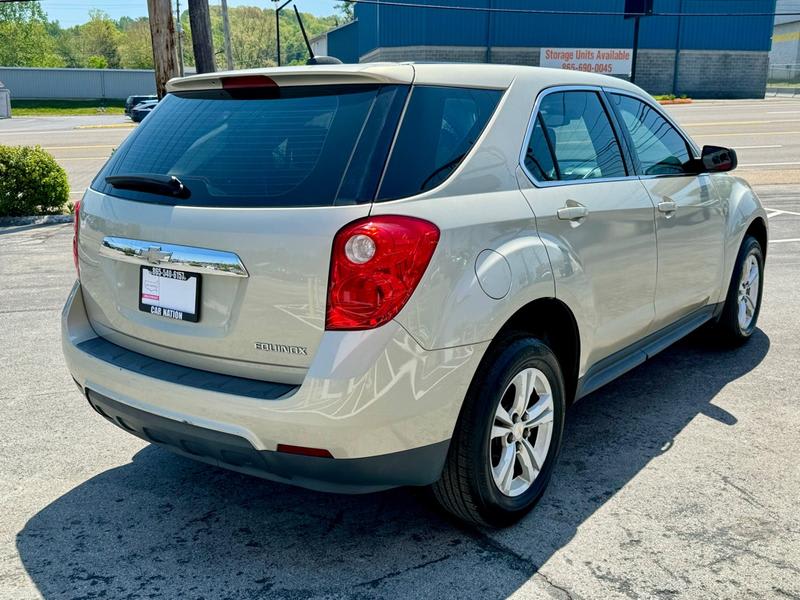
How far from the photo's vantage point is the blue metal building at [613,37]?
45.3 m

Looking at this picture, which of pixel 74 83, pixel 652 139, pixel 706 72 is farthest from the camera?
pixel 74 83

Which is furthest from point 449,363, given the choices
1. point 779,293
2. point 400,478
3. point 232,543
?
point 779,293

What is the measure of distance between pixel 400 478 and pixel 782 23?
85653 millimetres

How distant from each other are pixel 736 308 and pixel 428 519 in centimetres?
296

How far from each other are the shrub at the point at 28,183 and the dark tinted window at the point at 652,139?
971cm

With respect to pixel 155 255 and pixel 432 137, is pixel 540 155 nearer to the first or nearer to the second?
pixel 432 137

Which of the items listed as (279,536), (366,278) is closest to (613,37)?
(279,536)

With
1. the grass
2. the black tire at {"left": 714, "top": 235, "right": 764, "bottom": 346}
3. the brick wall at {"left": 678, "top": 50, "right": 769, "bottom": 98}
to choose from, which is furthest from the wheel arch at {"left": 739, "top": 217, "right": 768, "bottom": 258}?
the grass

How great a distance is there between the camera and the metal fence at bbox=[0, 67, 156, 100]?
6162cm

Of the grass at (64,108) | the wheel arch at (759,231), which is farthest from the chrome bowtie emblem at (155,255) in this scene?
the grass at (64,108)

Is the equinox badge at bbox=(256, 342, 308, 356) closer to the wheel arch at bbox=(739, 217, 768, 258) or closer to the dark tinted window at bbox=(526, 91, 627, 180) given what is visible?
the dark tinted window at bbox=(526, 91, 627, 180)

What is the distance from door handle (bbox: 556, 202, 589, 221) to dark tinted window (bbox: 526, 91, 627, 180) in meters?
0.15

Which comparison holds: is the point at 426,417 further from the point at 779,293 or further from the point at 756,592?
the point at 779,293

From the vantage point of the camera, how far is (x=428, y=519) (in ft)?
10.8
